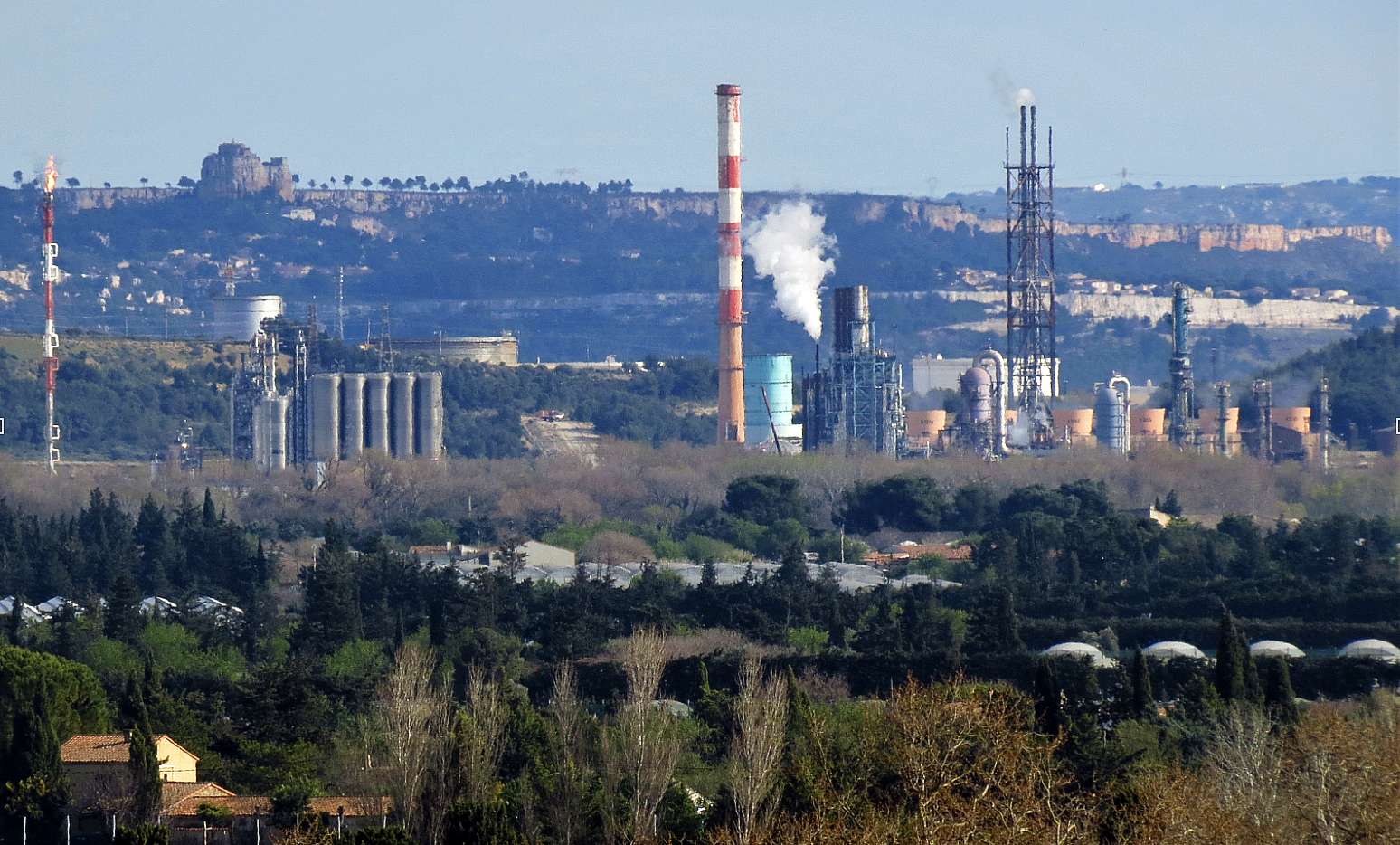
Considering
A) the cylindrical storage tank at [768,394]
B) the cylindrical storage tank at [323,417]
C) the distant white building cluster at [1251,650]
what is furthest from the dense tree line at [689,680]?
the cylindrical storage tank at [768,394]

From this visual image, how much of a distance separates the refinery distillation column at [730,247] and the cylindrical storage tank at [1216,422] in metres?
19.9

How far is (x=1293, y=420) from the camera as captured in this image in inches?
4473

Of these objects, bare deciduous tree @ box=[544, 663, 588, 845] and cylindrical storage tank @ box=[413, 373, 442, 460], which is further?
cylindrical storage tank @ box=[413, 373, 442, 460]

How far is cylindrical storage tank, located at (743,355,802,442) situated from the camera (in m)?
113

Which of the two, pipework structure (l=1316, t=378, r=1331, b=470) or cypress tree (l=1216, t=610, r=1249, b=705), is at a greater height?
pipework structure (l=1316, t=378, r=1331, b=470)

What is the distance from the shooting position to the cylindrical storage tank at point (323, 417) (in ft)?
367

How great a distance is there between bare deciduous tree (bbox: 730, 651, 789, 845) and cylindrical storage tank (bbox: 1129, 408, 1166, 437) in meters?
68.6

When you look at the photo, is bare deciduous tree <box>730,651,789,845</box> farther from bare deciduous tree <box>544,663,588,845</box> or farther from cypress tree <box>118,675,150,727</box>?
cypress tree <box>118,675,150,727</box>

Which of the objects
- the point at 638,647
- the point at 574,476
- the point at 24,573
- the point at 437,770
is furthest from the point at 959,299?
the point at 437,770

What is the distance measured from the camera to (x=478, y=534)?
87.1 metres

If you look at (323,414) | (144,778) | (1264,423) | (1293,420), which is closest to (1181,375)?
(1264,423)

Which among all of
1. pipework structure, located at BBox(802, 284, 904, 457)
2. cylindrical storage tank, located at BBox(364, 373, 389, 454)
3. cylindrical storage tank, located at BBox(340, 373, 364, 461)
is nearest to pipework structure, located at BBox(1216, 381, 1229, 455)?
pipework structure, located at BBox(802, 284, 904, 457)

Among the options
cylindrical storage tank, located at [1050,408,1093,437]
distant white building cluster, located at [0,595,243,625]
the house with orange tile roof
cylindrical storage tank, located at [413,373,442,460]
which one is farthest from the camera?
cylindrical storage tank, located at [413,373,442,460]

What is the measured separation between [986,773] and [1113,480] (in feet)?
235
